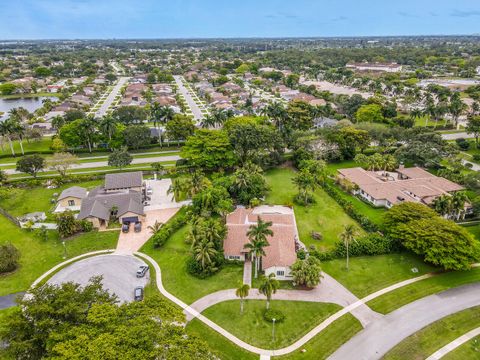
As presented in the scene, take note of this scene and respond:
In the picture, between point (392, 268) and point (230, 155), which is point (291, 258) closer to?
point (392, 268)

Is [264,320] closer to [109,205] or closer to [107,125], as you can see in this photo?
[109,205]

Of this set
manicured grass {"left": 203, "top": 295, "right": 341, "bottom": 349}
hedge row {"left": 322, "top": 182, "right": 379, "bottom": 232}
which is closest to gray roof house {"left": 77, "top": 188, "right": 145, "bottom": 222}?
manicured grass {"left": 203, "top": 295, "right": 341, "bottom": 349}

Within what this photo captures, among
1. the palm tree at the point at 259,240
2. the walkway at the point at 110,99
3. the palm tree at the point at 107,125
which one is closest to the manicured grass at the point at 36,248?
the palm tree at the point at 259,240

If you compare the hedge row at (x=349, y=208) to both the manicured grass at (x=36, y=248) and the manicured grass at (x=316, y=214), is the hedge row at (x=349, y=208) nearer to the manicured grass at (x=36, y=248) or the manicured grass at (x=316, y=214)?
the manicured grass at (x=316, y=214)

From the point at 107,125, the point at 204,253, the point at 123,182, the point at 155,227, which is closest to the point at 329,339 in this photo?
the point at 204,253

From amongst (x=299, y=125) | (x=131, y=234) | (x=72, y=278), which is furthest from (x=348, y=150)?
(x=72, y=278)

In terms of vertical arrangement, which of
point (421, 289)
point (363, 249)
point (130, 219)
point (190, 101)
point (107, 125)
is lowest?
point (421, 289)
